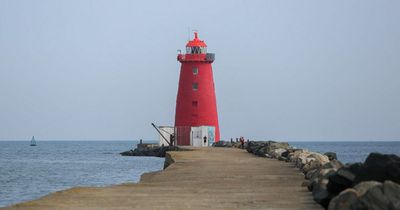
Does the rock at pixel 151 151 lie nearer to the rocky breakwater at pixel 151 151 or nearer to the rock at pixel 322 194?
the rocky breakwater at pixel 151 151

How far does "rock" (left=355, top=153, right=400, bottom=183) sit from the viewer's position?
1195 centimetres

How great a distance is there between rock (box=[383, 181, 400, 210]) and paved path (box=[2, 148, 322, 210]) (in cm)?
202

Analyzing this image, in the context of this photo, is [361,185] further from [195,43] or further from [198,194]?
[195,43]

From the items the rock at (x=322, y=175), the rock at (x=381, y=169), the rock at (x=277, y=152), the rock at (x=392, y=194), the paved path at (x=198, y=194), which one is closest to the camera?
the rock at (x=392, y=194)

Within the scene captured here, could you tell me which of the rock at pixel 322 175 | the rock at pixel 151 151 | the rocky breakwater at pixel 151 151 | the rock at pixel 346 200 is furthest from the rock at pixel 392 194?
the rock at pixel 151 151

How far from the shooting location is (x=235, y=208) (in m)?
12.1

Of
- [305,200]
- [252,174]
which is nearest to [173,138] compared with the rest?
[252,174]

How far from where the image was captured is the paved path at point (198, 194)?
12414mm

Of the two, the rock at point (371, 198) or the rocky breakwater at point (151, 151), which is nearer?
the rock at point (371, 198)

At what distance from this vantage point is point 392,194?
A: 10.2m

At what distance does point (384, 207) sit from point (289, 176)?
8793 mm

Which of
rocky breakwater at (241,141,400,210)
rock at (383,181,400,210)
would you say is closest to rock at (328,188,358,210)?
rocky breakwater at (241,141,400,210)

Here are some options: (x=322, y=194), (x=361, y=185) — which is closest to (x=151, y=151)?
(x=322, y=194)

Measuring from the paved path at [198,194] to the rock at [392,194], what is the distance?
79.5 inches
